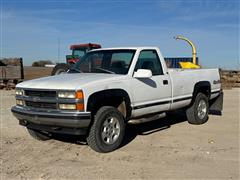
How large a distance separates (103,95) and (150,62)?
1812 millimetres

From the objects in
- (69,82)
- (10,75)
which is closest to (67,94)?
(69,82)

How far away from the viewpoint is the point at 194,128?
26.1 feet

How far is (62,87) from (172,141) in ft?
8.22

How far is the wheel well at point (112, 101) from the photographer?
5.49m

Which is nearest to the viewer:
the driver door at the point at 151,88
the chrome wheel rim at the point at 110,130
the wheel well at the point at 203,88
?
the chrome wheel rim at the point at 110,130

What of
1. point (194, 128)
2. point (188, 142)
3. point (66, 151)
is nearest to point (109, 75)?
point (66, 151)

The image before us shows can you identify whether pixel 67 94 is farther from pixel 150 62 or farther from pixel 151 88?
pixel 150 62

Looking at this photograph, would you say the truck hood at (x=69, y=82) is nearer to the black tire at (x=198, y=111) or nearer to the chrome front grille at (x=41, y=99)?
the chrome front grille at (x=41, y=99)

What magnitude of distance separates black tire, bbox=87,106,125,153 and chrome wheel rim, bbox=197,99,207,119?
309 cm

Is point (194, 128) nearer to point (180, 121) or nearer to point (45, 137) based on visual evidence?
point (180, 121)

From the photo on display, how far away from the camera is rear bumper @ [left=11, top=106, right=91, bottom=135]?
5.28m

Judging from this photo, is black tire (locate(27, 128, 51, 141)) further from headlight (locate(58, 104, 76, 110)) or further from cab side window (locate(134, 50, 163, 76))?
cab side window (locate(134, 50, 163, 76))

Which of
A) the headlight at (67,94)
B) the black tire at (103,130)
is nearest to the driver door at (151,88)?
the black tire at (103,130)

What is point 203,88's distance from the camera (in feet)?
28.2
